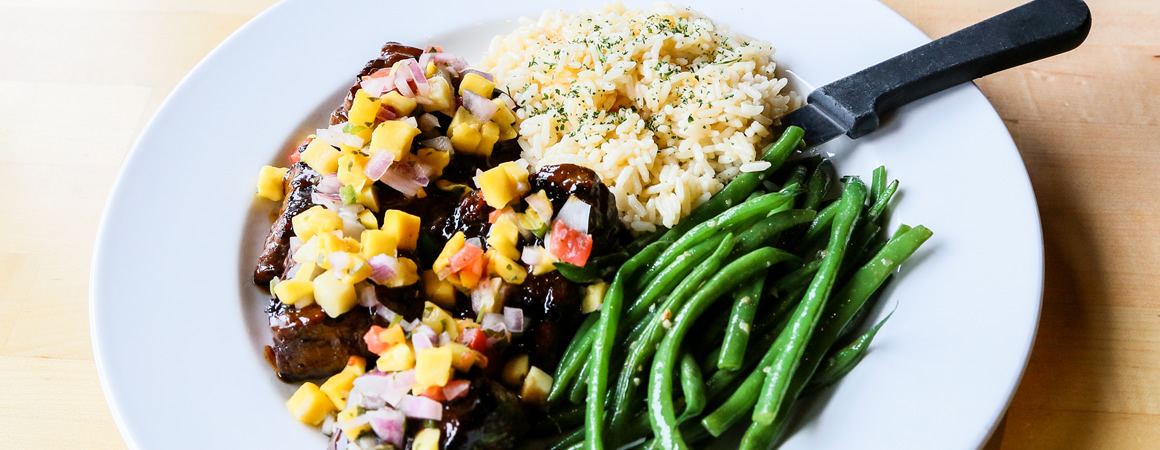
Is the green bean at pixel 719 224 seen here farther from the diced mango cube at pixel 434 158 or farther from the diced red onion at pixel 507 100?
the diced red onion at pixel 507 100

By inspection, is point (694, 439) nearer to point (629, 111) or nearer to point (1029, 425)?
point (1029, 425)

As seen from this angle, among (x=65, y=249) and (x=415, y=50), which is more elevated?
(x=415, y=50)

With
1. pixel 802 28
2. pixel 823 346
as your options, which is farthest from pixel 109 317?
pixel 802 28

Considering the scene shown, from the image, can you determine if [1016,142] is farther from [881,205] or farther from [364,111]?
[364,111]

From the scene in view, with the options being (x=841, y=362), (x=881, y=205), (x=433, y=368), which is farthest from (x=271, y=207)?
(x=881, y=205)

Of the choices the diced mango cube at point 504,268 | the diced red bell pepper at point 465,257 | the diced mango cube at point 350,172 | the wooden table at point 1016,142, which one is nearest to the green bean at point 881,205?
the wooden table at point 1016,142

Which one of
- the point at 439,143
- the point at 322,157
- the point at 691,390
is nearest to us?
the point at 691,390

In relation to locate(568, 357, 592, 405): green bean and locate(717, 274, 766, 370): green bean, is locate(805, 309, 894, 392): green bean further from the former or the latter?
locate(568, 357, 592, 405): green bean
